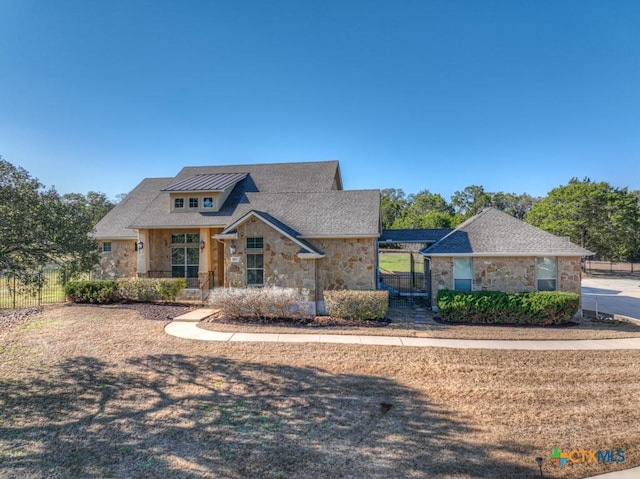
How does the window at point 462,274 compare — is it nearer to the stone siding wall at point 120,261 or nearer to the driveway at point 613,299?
the driveway at point 613,299

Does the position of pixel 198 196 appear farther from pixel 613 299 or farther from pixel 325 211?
pixel 613 299

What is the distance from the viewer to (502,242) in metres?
14.3

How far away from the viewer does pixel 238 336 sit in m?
10.4

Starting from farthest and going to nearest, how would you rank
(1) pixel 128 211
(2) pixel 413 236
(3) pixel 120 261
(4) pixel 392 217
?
(4) pixel 392 217
(1) pixel 128 211
(2) pixel 413 236
(3) pixel 120 261

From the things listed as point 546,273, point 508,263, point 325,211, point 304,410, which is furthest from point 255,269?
point 546,273

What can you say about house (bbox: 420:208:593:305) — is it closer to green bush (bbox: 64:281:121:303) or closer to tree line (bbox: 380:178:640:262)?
green bush (bbox: 64:281:121:303)

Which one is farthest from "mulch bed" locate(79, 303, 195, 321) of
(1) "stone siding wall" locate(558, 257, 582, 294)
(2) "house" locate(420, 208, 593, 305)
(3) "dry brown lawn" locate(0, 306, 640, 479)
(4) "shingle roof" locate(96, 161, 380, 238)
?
(1) "stone siding wall" locate(558, 257, 582, 294)

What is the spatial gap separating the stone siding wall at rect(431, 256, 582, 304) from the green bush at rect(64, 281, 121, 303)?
14346 mm

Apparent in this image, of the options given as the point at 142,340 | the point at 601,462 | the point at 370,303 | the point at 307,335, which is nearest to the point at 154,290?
the point at 142,340

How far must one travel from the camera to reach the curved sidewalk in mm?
9656

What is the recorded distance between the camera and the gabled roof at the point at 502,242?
44.6ft

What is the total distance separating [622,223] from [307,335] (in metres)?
38.9

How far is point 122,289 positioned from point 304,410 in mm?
12688

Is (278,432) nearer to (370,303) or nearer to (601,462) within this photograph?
(601,462)
